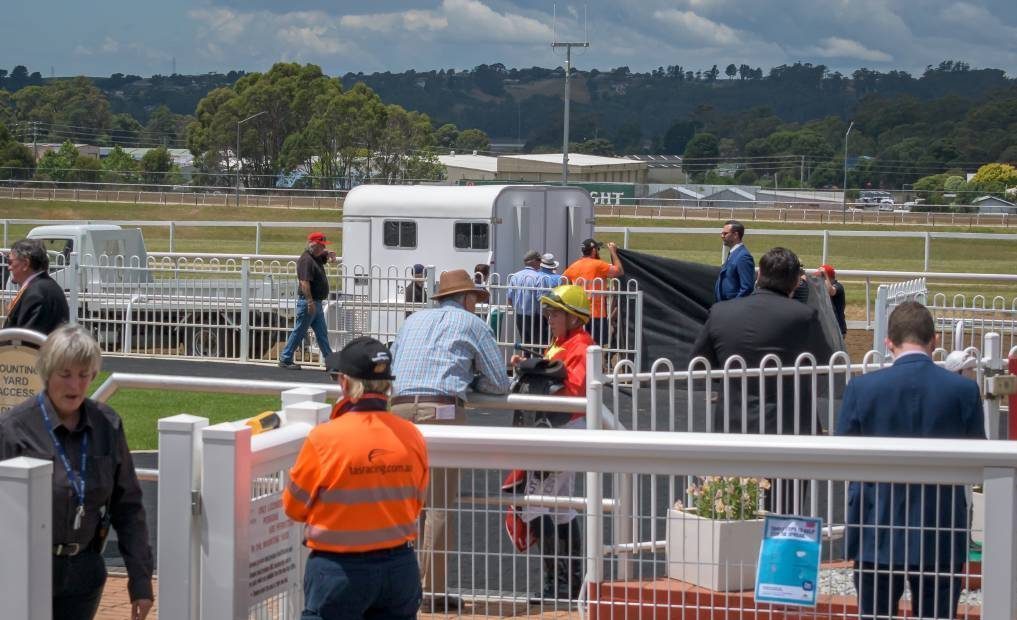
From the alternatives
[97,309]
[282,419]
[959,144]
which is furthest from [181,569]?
[959,144]

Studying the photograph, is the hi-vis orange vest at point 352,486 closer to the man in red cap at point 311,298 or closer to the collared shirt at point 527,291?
the collared shirt at point 527,291

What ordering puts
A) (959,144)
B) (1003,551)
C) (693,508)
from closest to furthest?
1. (1003,551)
2. (693,508)
3. (959,144)

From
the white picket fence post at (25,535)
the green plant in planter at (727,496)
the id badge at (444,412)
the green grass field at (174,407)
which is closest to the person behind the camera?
the white picket fence post at (25,535)

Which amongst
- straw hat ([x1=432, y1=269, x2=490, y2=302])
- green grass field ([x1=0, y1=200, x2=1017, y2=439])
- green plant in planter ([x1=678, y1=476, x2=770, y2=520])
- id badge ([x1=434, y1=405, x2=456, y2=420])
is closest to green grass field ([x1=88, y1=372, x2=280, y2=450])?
straw hat ([x1=432, y1=269, x2=490, y2=302])

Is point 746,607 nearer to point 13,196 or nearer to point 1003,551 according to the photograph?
point 1003,551

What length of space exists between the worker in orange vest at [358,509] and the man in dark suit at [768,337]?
3.16 meters

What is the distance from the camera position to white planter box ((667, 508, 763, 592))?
3.92 meters

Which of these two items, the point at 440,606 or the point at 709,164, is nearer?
the point at 440,606

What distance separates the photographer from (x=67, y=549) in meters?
3.91

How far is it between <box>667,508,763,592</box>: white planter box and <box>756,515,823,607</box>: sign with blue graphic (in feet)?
0.66

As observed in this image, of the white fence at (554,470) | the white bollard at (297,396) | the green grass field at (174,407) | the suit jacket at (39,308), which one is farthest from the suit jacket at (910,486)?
the green grass field at (174,407)

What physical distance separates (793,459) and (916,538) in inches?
19.5

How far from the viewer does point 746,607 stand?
381cm

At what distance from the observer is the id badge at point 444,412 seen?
5977mm
